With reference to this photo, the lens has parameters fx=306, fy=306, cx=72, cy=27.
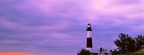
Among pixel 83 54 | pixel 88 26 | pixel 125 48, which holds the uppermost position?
pixel 88 26

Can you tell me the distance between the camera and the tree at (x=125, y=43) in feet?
241

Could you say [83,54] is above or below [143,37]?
below

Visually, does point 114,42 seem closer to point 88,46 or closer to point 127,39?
point 127,39

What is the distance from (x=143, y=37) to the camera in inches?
2940

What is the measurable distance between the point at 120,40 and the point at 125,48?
9.27 ft

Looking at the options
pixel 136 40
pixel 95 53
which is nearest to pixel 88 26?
pixel 95 53

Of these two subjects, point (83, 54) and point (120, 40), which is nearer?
point (83, 54)

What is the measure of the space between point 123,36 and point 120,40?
1245 mm

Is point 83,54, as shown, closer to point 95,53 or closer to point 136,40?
point 95,53

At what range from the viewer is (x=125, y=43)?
244 feet

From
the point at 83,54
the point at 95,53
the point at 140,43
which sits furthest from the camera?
the point at 140,43

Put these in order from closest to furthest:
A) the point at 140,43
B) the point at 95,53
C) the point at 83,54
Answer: the point at 83,54 < the point at 95,53 < the point at 140,43

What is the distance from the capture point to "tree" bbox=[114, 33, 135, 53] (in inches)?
2886

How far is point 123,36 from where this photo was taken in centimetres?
7550
